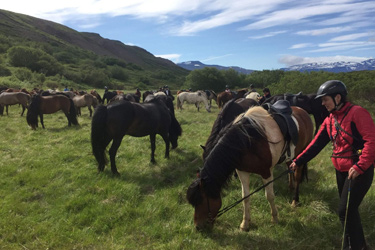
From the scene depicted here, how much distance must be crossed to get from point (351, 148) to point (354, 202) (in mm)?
607

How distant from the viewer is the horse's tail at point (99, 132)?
5531 mm

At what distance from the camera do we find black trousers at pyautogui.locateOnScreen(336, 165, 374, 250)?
2.41 meters

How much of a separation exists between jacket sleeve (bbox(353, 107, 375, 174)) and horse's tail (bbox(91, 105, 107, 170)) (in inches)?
199

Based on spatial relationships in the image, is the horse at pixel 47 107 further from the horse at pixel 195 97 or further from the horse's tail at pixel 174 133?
the horse at pixel 195 97

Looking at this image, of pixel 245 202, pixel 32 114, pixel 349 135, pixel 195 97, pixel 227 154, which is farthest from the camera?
pixel 195 97

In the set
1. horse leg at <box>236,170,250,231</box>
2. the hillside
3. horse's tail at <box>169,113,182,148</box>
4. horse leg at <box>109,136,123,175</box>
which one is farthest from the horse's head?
the hillside

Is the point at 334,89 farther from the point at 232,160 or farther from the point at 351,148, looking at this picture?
the point at 232,160

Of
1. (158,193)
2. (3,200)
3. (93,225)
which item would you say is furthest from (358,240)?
(3,200)

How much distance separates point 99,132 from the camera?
18.4 ft

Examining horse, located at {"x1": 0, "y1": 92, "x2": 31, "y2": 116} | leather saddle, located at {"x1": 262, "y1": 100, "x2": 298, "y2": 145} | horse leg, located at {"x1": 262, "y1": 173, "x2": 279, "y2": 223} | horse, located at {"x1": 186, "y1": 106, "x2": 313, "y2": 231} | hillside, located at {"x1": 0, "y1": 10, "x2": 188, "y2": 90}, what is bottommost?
horse leg, located at {"x1": 262, "y1": 173, "x2": 279, "y2": 223}

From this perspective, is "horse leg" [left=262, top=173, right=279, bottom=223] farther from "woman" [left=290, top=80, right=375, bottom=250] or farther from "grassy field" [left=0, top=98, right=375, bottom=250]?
"woman" [left=290, top=80, right=375, bottom=250]

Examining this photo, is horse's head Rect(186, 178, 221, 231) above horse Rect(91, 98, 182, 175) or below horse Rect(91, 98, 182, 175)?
below

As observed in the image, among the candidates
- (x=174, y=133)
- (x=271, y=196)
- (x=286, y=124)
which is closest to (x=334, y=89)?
(x=286, y=124)

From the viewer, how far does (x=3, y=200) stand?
4355 millimetres
